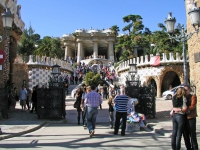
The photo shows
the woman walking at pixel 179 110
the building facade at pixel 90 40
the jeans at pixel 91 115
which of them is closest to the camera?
the woman walking at pixel 179 110

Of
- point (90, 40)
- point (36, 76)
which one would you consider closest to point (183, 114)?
point (36, 76)

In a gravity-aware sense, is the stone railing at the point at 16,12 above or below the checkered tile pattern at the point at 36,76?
above

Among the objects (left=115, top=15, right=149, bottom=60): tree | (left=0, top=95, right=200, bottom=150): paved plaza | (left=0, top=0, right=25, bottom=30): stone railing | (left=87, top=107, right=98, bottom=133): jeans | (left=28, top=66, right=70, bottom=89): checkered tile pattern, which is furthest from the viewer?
(left=115, top=15, right=149, bottom=60): tree

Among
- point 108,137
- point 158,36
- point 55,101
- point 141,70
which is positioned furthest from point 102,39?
point 108,137

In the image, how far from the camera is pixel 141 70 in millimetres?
29406

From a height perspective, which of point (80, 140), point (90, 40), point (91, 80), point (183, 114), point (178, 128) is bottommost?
point (80, 140)

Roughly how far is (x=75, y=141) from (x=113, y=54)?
183 ft

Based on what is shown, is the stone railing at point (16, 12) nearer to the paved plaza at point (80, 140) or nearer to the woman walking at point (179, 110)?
the paved plaza at point (80, 140)

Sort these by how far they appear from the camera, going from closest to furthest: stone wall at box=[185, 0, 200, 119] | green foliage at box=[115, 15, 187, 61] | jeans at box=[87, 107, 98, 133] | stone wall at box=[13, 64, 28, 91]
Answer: jeans at box=[87, 107, 98, 133]
stone wall at box=[185, 0, 200, 119]
stone wall at box=[13, 64, 28, 91]
green foliage at box=[115, 15, 187, 61]

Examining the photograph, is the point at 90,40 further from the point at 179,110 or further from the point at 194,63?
the point at 179,110

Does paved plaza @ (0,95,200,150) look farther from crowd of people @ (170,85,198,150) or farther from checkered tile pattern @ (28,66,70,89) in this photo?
checkered tile pattern @ (28,66,70,89)

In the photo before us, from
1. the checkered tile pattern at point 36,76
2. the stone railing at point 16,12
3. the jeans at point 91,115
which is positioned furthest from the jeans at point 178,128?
the checkered tile pattern at point 36,76

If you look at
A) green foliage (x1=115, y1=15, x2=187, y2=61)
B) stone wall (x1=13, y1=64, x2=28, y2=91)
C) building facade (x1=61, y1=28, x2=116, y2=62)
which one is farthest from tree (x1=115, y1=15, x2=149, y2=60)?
stone wall (x1=13, y1=64, x2=28, y2=91)

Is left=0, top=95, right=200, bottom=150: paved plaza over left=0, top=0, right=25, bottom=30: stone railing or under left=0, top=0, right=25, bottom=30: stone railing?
under
